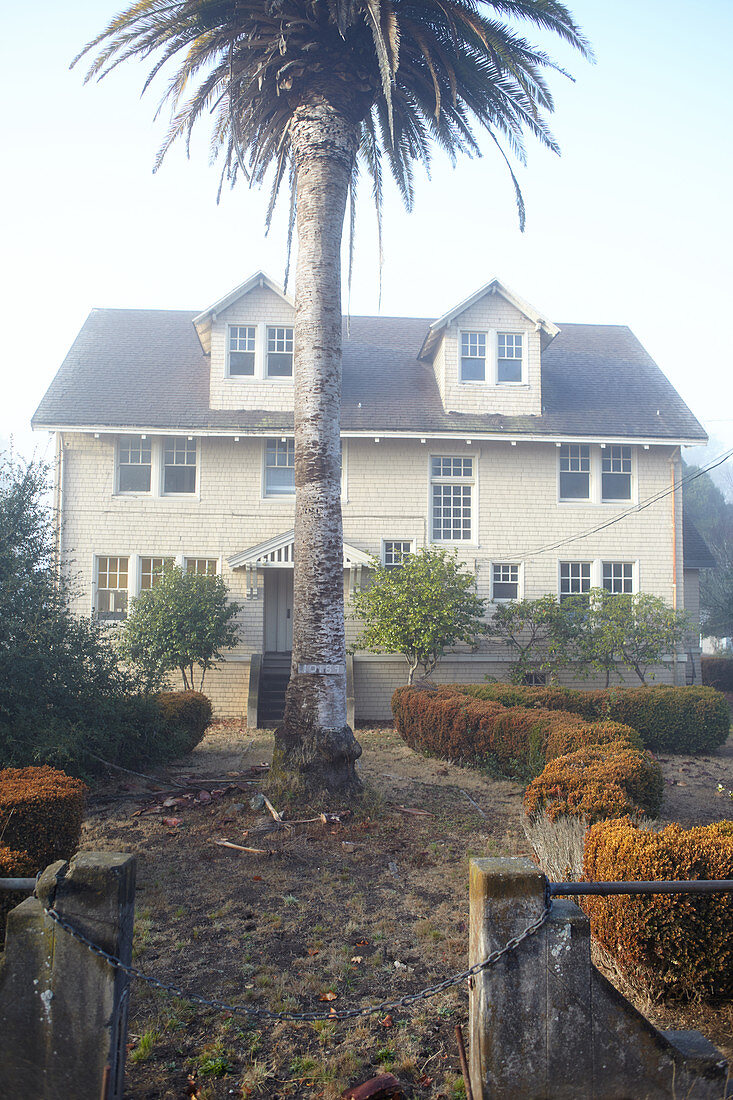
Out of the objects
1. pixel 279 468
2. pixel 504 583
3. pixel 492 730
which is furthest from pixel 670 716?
pixel 279 468

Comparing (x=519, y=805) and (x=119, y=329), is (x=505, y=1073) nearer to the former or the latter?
(x=519, y=805)

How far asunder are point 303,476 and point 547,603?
9.30m

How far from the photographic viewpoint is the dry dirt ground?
3.88 meters

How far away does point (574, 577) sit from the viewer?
1842 cm

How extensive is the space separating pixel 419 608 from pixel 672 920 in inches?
433

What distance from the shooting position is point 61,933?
307cm

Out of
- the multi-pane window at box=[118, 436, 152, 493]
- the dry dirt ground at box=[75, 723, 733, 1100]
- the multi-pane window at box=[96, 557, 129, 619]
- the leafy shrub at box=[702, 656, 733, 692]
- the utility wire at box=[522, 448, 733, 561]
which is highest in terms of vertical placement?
the multi-pane window at box=[118, 436, 152, 493]

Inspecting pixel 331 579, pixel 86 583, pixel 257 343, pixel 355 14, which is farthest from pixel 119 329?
pixel 331 579

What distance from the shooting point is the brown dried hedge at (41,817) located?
524cm

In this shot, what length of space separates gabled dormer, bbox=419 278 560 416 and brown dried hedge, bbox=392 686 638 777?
7.38 m

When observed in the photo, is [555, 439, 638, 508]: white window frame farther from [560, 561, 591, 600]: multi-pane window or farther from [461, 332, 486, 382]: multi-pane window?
[461, 332, 486, 382]: multi-pane window

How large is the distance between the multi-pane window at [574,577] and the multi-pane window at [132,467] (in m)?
10.1

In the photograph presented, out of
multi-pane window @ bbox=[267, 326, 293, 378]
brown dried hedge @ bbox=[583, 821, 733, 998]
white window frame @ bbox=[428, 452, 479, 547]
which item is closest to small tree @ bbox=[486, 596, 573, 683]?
white window frame @ bbox=[428, 452, 479, 547]

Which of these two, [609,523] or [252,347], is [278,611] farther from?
[609,523]
